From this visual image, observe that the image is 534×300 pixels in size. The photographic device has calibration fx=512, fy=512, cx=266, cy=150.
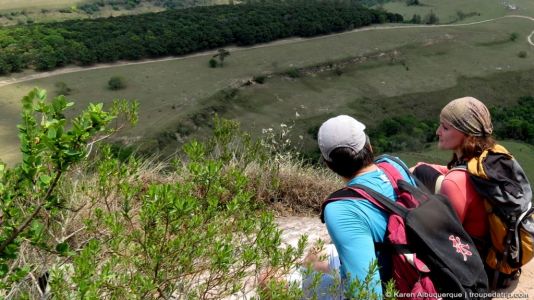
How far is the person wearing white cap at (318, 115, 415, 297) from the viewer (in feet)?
7.31

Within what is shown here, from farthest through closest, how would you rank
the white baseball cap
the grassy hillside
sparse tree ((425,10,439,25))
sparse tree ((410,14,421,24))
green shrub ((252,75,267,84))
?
sparse tree ((425,10,439,25)), sparse tree ((410,14,421,24)), green shrub ((252,75,267,84)), the grassy hillside, the white baseball cap

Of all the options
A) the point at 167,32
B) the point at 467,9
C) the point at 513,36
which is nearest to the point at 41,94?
the point at 167,32

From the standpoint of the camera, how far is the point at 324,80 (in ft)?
180

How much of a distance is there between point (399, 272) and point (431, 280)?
0.47 ft

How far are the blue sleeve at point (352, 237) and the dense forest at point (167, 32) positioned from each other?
5678cm

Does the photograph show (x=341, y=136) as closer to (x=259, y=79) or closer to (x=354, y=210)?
(x=354, y=210)

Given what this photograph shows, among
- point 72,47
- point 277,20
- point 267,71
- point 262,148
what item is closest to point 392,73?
point 267,71

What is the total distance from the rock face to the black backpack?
41.3 inches

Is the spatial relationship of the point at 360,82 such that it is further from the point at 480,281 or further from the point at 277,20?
the point at 480,281

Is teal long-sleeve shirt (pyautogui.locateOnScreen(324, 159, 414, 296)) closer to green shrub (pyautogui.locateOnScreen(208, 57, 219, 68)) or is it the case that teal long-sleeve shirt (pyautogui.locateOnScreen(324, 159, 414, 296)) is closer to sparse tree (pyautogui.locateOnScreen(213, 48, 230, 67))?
green shrub (pyautogui.locateOnScreen(208, 57, 219, 68))

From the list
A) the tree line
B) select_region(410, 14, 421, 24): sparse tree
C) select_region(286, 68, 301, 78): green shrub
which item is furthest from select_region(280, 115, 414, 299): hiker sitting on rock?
select_region(410, 14, 421, 24): sparse tree

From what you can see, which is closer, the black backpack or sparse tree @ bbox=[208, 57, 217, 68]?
the black backpack

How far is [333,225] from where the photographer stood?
2281mm

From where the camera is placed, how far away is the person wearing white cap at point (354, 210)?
7.31ft
